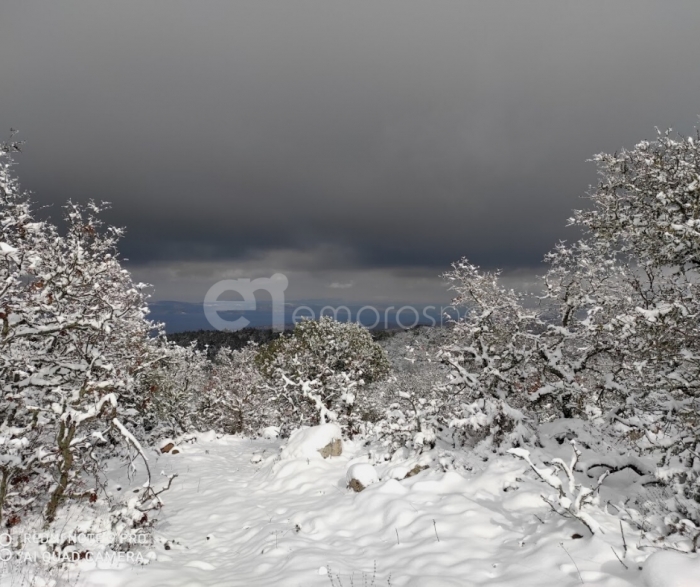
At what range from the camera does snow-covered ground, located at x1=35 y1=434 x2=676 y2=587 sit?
5270 mm

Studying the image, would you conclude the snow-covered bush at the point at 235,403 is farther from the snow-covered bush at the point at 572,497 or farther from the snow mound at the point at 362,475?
the snow-covered bush at the point at 572,497

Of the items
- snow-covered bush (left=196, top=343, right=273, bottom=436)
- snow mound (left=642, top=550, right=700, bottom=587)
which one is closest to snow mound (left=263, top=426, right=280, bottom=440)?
snow-covered bush (left=196, top=343, right=273, bottom=436)

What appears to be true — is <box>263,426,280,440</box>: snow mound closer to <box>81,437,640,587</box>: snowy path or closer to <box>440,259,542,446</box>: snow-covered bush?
<box>81,437,640,587</box>: snowy path

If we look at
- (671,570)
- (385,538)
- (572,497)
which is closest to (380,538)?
(385,538)

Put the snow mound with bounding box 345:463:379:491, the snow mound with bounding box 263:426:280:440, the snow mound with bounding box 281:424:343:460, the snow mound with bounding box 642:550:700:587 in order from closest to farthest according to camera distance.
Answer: the snow mound with bounding box 642:550:700:587 → the snow mound with bounding box 345:463:379:491 → the snow mound with bounding box 281:424:343:460 → the snow mound with bounding box 263:426:280:440

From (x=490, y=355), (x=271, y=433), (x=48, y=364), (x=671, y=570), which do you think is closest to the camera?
(x=671, y=570)

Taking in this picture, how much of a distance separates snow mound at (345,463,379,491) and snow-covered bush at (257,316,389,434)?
6.14m

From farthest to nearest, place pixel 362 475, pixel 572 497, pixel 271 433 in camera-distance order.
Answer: pixel 271 433 → pixel 362 475 → pixel 572 497

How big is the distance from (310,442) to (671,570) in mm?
10697

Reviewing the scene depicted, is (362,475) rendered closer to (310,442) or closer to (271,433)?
(310,442)

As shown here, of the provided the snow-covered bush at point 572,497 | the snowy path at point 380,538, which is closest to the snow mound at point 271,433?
the snowy path at point 380,538

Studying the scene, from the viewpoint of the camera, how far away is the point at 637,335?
819 cm

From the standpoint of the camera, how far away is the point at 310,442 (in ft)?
44.1

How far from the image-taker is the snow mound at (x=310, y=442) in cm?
1309
